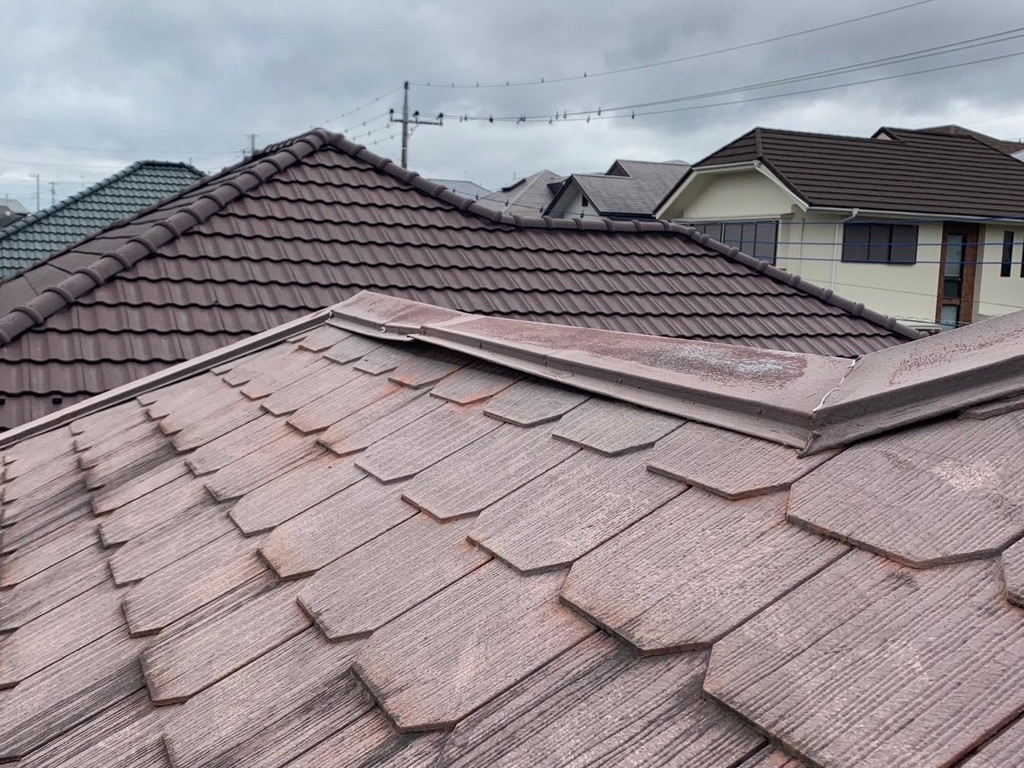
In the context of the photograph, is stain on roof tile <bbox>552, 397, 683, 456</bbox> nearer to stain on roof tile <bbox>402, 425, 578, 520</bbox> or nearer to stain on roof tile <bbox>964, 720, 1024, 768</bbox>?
stain on roof tile <bbox>402, 425, 578, 520</bbox>

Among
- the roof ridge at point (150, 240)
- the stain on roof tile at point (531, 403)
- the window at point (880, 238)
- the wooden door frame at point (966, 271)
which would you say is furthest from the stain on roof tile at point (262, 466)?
the wooden door frame at point (966, 271)

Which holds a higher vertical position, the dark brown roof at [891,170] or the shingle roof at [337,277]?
the dark brown roof at [891,170]

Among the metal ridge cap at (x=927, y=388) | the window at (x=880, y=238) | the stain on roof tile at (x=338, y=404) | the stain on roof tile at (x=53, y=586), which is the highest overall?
the window at (x=880, y=238)

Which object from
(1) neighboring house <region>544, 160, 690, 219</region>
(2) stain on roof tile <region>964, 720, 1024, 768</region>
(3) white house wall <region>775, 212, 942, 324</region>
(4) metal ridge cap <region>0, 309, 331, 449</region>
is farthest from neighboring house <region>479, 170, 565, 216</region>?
(2) stain on roof tile <region>964, 720, 1024, 768</region>

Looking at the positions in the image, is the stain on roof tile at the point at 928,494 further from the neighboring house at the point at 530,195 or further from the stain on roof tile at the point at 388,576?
the neighboring house at the point at 530,195

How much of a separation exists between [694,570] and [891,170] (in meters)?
25.8

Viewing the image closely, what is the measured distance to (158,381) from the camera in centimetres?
489

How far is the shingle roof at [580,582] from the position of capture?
1.18m

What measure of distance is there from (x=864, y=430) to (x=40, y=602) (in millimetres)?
2423

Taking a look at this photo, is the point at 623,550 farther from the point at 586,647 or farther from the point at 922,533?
the point at 922,533

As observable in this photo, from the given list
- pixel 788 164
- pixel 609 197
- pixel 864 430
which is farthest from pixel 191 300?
pixel 609 197

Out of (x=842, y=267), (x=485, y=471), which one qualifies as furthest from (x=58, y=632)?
(x=842, y=267)

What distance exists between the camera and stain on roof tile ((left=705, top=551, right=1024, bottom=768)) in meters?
1.02

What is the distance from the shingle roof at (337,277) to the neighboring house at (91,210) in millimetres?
10278
